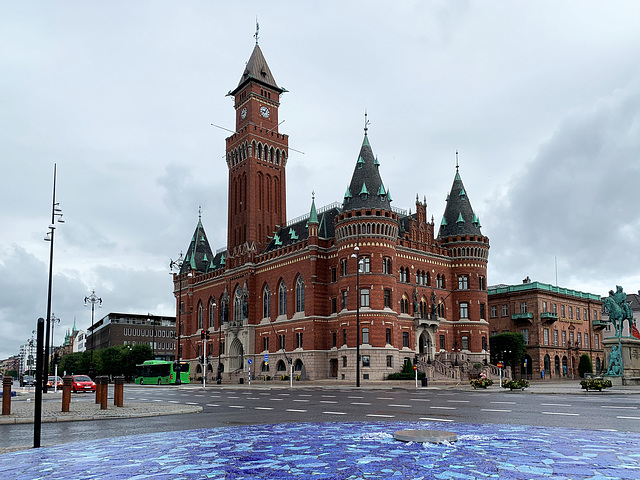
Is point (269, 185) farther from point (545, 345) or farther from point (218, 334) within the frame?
point (545, 345)

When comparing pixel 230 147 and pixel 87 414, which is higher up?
pixel 230 147

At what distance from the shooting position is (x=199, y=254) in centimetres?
9712

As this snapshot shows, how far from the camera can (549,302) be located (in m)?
83.0

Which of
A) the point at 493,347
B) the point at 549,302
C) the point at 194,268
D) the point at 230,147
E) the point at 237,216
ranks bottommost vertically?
the point at 493,347

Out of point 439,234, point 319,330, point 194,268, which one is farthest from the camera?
point 194,268

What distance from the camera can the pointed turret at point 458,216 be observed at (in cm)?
7181

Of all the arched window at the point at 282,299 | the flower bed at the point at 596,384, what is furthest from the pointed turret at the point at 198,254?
the flower bed at the point at 596,384

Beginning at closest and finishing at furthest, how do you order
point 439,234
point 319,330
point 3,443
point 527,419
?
point 3,443 → point 527,419 → point 319,330 → point 439,234

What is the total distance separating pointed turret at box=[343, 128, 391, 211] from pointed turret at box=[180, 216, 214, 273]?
35.6m

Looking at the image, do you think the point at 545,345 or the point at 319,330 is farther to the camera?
the point at 545,345

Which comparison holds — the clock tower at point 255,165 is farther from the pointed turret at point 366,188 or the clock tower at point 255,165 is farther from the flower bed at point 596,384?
the flower bed at point 596,384

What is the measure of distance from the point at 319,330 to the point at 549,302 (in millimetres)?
35744

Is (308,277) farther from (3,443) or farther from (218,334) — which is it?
(3,443)

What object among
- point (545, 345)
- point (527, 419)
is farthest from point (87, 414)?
point (545, 345)
